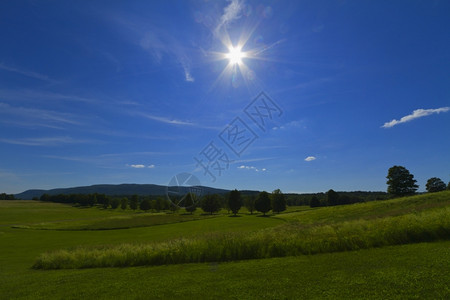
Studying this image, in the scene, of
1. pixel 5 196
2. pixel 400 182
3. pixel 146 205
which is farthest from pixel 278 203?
pixel 5 196

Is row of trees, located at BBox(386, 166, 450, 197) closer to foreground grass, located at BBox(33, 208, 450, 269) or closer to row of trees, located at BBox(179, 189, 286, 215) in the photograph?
row of trees, located at BBox(179, 189, 286, 215)

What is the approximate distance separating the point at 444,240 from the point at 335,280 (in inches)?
287

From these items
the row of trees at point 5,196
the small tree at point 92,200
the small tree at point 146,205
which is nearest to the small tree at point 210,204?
the small tree at point 146,205

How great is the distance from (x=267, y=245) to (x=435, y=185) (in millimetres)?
92408

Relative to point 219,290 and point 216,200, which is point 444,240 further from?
→ point 216,200

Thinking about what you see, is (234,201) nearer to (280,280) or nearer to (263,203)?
(263,203)

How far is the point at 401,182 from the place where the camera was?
55219 millimetres

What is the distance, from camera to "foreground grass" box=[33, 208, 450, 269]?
452 inches

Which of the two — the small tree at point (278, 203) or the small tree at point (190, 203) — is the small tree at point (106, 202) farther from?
the small tree at point (278, 203)

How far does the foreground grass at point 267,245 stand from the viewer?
11469 millimetres

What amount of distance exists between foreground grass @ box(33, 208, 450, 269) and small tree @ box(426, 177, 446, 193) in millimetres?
83389

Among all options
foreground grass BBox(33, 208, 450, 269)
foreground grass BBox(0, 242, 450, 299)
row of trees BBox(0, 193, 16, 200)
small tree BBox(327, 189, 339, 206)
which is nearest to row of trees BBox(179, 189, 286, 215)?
small tree BBox(327, 189, 339, 206)

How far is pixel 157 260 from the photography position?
13156 mm

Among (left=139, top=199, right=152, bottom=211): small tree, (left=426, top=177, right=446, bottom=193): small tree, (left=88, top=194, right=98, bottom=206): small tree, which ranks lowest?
(left=139, top=199, right=152, bottom=211): small tree
